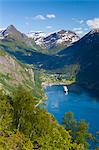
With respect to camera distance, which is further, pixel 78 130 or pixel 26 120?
Result: pixel 78 130

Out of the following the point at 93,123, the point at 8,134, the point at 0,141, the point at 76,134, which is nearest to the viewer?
the point at 0,141

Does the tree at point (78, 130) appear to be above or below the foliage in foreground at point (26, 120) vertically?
above

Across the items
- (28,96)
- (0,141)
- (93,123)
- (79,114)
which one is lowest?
(0,141)

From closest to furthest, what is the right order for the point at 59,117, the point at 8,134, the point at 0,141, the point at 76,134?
the point at 0,141, the point at 8,134, the point at 76,134, the point at 59,117

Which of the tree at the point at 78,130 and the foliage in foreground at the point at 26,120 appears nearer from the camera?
the foliage in foreground at the point at 26,120

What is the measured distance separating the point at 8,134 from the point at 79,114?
5434 inches

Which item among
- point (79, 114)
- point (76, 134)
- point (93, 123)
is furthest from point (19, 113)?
point (79, 114)

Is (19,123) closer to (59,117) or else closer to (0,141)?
(0,141)

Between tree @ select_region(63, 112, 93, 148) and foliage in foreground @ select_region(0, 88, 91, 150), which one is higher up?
tree @ select_region(63, 112, 93, 148)

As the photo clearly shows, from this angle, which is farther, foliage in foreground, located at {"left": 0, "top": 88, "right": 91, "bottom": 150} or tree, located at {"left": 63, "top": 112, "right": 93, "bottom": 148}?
tree, located at {"left": 63, "top": 112, "right": 93, "bottom": 148}

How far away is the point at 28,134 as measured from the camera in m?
70.8

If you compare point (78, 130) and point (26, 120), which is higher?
point (78, 130)

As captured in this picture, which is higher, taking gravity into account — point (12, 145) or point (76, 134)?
point (76, 134)

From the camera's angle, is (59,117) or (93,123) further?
(59,117)
